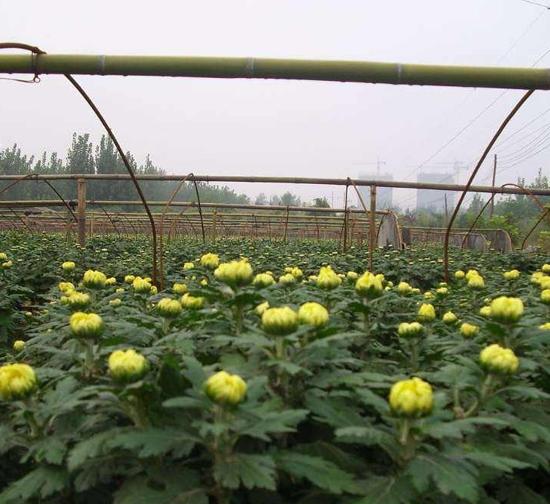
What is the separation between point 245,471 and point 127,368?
0.90ft

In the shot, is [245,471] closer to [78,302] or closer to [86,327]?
[86,327]

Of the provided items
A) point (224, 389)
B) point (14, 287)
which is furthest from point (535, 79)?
point (14, 287)

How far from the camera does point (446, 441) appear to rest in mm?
901

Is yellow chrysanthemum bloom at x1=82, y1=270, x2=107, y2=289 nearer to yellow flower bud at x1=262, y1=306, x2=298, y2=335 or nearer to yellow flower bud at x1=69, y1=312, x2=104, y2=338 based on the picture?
yellow flower bud at x1=69, y1=312, x2=104, y2=338

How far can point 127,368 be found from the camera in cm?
91

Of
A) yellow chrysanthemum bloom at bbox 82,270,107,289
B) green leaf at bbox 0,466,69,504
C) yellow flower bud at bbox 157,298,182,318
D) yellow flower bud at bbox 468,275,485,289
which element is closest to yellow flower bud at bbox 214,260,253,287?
yellow flower bud at bbox 157,298,182,318

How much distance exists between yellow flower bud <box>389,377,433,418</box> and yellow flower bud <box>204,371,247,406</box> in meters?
0.24

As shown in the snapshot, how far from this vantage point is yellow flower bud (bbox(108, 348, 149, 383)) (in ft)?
2.97

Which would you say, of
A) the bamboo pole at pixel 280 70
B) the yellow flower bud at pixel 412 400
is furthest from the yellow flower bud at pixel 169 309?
the bamboo pole at pixel 280 70

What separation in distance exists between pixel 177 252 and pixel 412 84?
391 centimetres

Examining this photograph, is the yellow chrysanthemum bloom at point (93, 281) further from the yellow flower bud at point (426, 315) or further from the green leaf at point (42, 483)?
the yellow flower bud at point (426, 315)

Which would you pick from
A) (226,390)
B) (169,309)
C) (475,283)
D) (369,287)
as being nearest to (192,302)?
(169,309)

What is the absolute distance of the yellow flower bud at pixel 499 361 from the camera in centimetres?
96

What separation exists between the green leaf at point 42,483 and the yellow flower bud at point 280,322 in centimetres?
42
